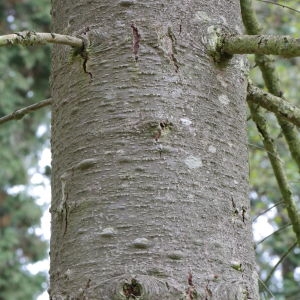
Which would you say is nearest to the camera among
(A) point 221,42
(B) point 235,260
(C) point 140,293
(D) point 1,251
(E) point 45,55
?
(C) point 140,293

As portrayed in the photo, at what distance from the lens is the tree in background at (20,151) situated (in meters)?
8.88

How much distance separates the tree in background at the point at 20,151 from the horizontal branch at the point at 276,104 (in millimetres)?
7396

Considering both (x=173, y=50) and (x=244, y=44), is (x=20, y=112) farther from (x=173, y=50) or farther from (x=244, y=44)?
(x=244, y=44)

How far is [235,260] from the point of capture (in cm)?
117

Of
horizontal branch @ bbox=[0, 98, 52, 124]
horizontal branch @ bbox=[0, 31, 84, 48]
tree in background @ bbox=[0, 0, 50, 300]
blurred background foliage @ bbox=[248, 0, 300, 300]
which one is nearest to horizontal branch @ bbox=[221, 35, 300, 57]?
horizontal branch @ bbox=[0, 31, 84, 48]

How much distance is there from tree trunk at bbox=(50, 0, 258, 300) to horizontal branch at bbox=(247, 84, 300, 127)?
12 cm

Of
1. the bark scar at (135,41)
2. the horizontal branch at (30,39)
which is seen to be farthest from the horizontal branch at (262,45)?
the horizontal branch at (30,39)

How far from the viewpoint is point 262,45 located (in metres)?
1.19

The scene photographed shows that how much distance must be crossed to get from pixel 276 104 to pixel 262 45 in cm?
27

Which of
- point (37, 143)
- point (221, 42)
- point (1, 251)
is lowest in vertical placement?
point (221, 42)

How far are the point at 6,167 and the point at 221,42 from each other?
789 centimetres

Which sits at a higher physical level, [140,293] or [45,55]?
[45,55]

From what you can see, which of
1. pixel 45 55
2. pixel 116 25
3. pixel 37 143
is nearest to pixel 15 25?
pixel 45 55

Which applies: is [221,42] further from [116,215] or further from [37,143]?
[37,143]
